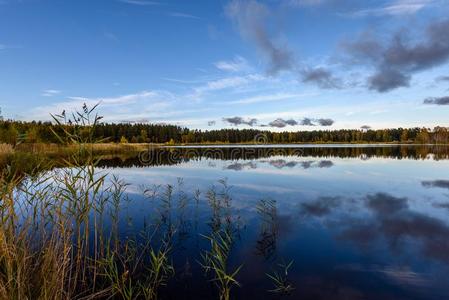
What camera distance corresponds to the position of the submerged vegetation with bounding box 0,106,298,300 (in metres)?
4.52

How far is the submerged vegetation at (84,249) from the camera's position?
452 cm

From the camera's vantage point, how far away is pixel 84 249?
7.33m

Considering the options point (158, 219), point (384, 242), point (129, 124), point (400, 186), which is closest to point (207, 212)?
point (158, 219)

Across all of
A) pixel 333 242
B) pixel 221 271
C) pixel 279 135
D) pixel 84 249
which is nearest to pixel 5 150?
pixel 84 249

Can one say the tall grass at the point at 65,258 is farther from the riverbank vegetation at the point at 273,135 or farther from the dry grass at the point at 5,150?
the riverbank vegetation at the point at 273,135

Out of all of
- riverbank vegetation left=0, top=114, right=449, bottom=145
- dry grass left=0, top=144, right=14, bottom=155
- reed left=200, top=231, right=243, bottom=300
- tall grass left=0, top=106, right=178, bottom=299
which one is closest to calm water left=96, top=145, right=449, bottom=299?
reed left=200, top=231, right=243, bottom=300

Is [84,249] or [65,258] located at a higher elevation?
[65,258]

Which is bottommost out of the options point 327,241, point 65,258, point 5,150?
point 327,241

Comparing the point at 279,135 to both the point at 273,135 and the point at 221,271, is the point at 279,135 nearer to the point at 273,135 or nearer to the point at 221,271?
the point at 273,135

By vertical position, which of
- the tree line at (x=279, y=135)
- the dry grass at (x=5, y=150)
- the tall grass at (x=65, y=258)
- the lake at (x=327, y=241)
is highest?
the tree line at (x=279, y=135)

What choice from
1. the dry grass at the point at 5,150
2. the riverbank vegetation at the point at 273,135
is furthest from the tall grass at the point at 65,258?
the riverbank vegetation at the point at 273,135

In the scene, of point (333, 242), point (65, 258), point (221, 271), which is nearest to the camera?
point (65, 258)

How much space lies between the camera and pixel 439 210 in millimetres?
11500

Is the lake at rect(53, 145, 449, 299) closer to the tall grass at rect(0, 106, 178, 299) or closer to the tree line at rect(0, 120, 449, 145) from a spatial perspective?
the tall grass at rect(0, 106, 178, 299)
